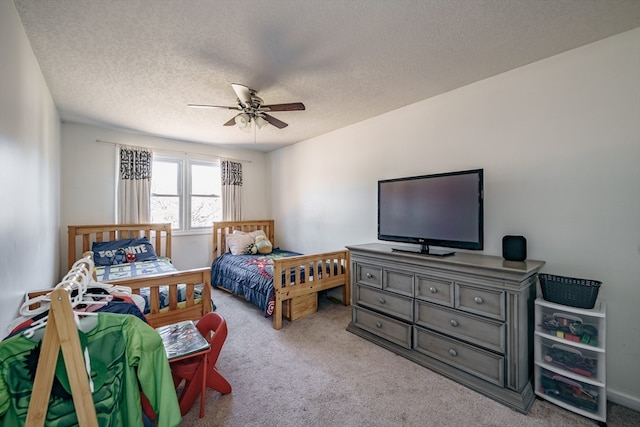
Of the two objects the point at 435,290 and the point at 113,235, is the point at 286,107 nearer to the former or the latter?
the point at 435,290

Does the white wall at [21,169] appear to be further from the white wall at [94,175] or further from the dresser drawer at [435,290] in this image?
the dresser drawer at [435,290]

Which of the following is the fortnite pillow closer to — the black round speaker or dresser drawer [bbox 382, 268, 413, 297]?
dresser drawer [bbox 382, 268, 413, 297]

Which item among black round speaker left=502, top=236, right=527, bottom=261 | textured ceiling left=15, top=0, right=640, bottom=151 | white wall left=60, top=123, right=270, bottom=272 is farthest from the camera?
white wall left=60, top=123, right=270, bottom=272

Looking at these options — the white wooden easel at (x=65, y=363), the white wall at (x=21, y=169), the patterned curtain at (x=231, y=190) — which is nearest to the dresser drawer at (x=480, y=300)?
the white wooden easel at (x=65, y=363)

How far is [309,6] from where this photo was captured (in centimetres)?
155

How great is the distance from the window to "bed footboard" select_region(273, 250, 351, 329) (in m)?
2.37

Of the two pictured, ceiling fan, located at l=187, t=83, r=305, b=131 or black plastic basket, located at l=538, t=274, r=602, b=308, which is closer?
black plastic basket, located at l=538, t=274, r=602, b=308

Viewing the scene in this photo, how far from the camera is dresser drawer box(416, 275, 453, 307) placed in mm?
2098

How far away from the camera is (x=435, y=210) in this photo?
2.38 metres

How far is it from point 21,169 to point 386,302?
115 inches

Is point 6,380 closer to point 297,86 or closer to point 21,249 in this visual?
point 21,249

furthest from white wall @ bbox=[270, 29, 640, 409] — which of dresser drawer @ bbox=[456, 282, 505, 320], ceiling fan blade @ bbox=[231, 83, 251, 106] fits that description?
ceiling fan blade @ bbox=[231, 83, 251, 106]

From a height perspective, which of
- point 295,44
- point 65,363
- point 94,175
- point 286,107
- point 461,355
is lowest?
point 461,355

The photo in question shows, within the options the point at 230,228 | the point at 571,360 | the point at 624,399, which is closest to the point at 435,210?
the point at 571,360
